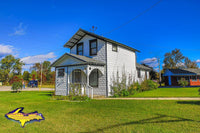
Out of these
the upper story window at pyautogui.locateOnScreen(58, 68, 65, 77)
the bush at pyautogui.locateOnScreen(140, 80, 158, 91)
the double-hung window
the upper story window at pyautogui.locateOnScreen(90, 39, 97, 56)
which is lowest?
the bush at pyautogui.locateOnScreen(140, 80, 158, 91)

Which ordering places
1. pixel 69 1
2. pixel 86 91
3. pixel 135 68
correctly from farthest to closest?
pixel 135 68 < pixel 69 1 < pixel 86 91

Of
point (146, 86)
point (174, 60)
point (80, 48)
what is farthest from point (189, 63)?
point (80, 48)

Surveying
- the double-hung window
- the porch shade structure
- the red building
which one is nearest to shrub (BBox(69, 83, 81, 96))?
the porch shade structure

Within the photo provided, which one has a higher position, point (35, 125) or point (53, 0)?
point (53, 0)

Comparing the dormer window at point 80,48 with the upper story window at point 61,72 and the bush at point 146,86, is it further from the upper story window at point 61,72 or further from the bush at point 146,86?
the bush at point 146,86

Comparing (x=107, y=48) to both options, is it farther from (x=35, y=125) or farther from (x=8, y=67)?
(x=8, y=67)

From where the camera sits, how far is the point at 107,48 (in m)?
12.3

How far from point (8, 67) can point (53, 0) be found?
46633 millimetres

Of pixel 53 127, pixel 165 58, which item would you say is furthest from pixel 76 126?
pixel 165 58

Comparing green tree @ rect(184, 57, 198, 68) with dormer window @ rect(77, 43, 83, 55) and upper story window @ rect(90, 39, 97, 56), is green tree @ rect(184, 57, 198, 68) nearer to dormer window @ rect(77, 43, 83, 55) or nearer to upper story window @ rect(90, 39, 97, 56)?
upper story window @ rect(90, 39, 97, 56)

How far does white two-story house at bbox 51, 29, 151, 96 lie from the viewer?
1184 cm

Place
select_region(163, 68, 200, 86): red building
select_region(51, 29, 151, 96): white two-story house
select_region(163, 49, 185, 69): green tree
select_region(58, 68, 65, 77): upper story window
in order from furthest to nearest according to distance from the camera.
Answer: select_region(163, 49, 185, 69): green tree
select_region(163, 68, 200, 86): red building
select_region(58, 68, 65, 77): upper story window
select_region(51, 29, 151, 96): white two-story house

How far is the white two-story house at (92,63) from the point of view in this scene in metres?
11.8

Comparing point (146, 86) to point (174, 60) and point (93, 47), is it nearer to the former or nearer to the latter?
point (93, 47)
